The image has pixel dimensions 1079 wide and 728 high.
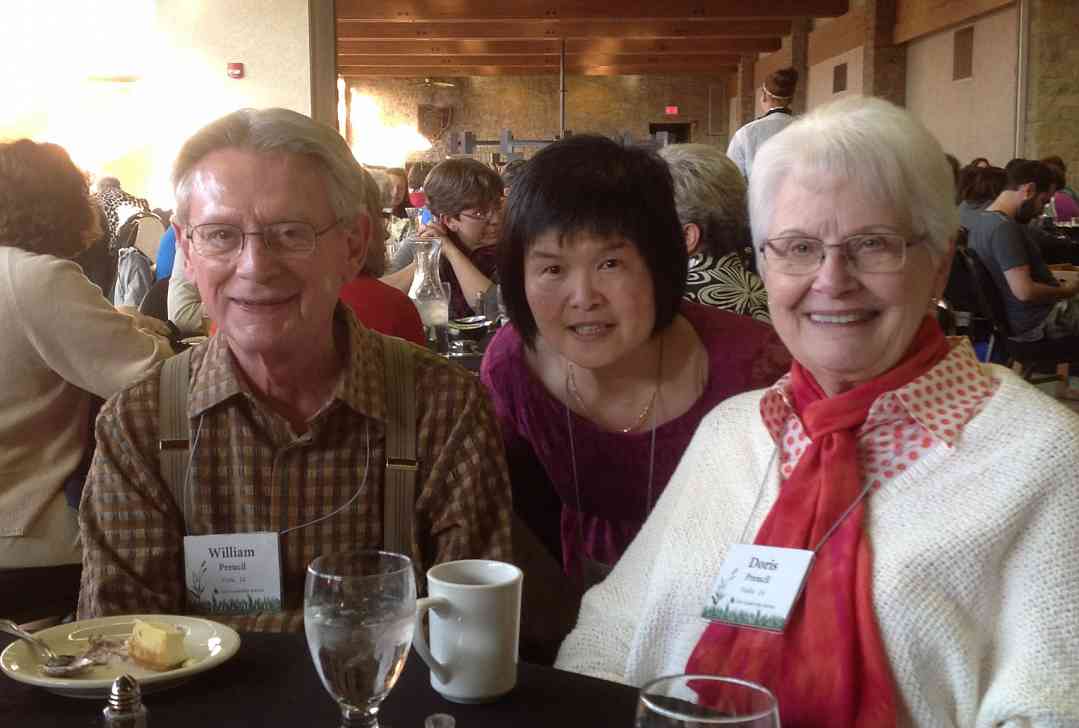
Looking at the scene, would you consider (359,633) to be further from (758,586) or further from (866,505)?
(866,505)

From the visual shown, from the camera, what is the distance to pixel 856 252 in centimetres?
144

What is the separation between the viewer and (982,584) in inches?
51.1

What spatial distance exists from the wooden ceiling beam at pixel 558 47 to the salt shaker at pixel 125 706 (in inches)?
749

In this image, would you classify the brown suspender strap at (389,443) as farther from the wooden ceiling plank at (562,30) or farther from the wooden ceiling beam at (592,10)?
the wooden ceiling plank at (562,30)

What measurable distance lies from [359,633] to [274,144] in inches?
35.5

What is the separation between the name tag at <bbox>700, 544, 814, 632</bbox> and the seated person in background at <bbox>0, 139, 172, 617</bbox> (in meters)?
1.55

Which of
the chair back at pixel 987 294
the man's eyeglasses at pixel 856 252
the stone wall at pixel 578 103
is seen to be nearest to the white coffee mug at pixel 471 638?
the man's eyeglasses at pixel 856 252

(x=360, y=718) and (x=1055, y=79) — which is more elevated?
(x=1055, y=79)

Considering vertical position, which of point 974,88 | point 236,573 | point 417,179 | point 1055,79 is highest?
point 974,88

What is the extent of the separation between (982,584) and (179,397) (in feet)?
3.84

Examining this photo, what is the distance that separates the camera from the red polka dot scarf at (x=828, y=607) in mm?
1298

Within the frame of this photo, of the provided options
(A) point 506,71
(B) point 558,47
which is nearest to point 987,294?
(B) point 558,47

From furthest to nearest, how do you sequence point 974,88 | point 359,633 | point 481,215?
point 974,88 < point 481,215 < point 359,633

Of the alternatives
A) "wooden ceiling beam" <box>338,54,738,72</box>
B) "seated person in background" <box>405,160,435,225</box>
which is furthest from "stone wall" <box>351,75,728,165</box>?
"seated person in background" <box>405,160,435,225</box>
